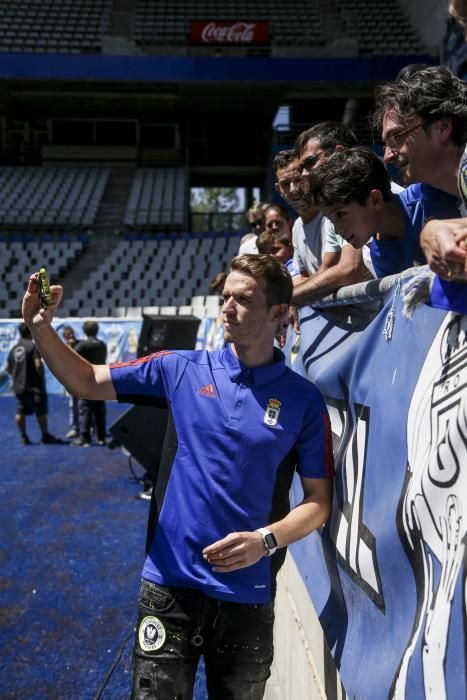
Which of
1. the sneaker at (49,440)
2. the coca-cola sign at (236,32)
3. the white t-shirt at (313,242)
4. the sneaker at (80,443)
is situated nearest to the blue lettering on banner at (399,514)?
the white t-shirt at (313,242)

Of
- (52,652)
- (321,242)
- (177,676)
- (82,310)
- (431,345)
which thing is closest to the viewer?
(431,345)

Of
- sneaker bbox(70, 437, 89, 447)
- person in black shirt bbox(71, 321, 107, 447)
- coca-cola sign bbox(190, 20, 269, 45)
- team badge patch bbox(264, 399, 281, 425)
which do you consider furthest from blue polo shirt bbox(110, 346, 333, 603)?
coca-cola sign bbox(190, 20, 269, 45)

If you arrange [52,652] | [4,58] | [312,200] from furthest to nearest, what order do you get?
[4,58], [52,652], [312,200]

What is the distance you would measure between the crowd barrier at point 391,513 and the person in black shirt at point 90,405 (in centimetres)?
748

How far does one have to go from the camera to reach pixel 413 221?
2.18 meters

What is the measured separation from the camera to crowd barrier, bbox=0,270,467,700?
3.71 feet

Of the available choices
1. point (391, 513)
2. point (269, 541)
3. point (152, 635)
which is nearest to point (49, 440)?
point (152, 635)

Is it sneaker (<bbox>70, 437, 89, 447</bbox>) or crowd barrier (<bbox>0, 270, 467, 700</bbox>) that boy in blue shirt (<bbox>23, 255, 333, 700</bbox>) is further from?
sneaker (<bbox>70, 437, 89, 447</bbox>)

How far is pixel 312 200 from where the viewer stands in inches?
86.6

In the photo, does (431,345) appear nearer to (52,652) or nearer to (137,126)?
(52,652)

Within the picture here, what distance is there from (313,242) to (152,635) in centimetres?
204

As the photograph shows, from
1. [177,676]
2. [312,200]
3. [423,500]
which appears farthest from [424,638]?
[312,200]

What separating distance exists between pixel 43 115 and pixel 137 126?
4.07 metres

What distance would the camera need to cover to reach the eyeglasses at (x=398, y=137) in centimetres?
195
